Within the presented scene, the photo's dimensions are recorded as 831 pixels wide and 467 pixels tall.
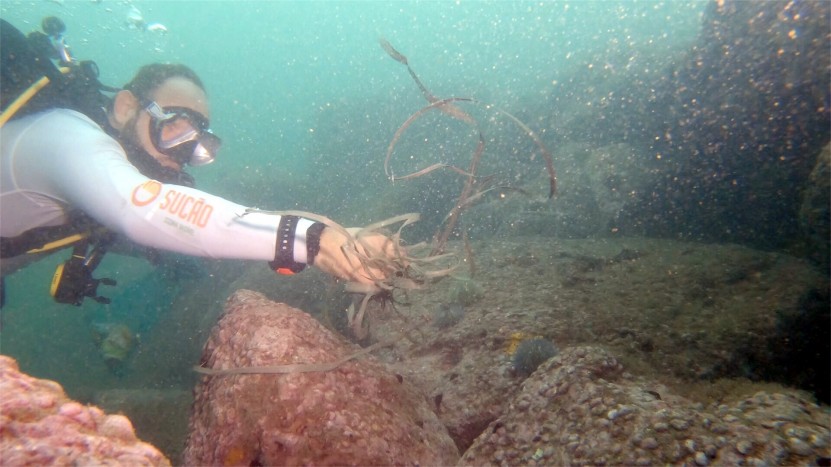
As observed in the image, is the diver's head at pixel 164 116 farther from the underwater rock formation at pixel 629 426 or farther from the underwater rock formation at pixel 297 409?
the underwater rock formation at pixel 629 426

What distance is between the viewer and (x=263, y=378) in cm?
190

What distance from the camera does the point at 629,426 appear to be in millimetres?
1793

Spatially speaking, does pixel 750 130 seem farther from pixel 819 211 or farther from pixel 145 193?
pixel 145 193

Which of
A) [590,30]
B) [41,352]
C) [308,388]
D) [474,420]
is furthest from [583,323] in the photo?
[590,30]

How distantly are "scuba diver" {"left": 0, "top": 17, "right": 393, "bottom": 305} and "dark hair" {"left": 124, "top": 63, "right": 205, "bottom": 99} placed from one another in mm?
12

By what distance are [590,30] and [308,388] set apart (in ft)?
118

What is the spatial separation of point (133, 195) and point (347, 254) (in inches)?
49.0

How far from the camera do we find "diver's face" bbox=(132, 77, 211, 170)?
337 cm

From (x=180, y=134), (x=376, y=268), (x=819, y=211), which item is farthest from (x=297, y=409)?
(x=819, y=211)

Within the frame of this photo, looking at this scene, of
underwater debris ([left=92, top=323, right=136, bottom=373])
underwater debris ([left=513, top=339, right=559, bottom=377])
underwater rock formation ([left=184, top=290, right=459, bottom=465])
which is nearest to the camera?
underwater rock formation ([left=184, top=290, right=459, bottom=465])

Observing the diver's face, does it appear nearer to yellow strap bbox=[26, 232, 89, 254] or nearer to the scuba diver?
the scuba diver

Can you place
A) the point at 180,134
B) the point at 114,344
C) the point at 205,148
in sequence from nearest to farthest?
the point at 180,134, the point at 205,148, the point at 114,344

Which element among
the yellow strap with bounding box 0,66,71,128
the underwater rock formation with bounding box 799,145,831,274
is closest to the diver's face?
the yellow strap with bounding box 0,66,71,128

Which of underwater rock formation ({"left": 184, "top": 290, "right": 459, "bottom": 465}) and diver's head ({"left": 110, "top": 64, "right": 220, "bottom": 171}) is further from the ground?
diver's head ({"left": 110, "top": 64, "right": 220, "bottom": 171})
